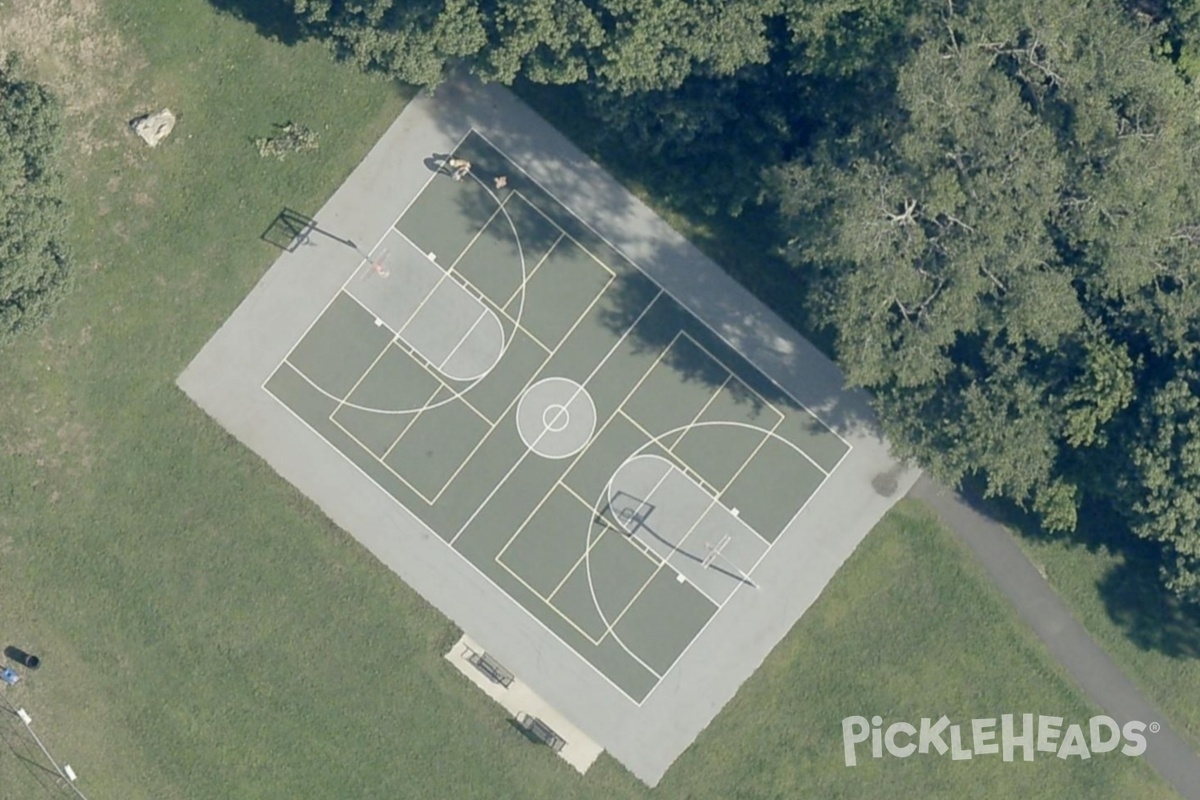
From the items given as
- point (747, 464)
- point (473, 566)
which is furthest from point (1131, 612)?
point (473, 566)

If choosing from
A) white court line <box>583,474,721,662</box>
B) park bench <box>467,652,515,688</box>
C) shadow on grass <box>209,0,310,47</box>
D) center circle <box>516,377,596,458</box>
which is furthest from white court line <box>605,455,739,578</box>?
shadow on grass <box>209,0,310,47</box>

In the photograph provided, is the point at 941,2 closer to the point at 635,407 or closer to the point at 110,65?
the point at 635,407

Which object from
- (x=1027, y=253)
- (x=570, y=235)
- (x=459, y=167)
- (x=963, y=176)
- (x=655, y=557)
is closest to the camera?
(x=963, y=176)

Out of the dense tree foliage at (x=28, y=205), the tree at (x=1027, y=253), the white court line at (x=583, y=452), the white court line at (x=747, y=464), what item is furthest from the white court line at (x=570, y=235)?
the dense tree foliage at (x=28, y=205)

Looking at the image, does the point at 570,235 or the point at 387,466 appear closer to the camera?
the point at 387,466

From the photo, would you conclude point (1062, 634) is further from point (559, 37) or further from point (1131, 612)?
point (559, 37)

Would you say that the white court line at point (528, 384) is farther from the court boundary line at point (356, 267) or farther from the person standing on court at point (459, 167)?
the court boundary line at point (356, 267)

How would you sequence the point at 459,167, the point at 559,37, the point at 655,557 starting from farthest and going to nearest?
the point at 459,167 < the point at 655,557 < the point at 559,37
